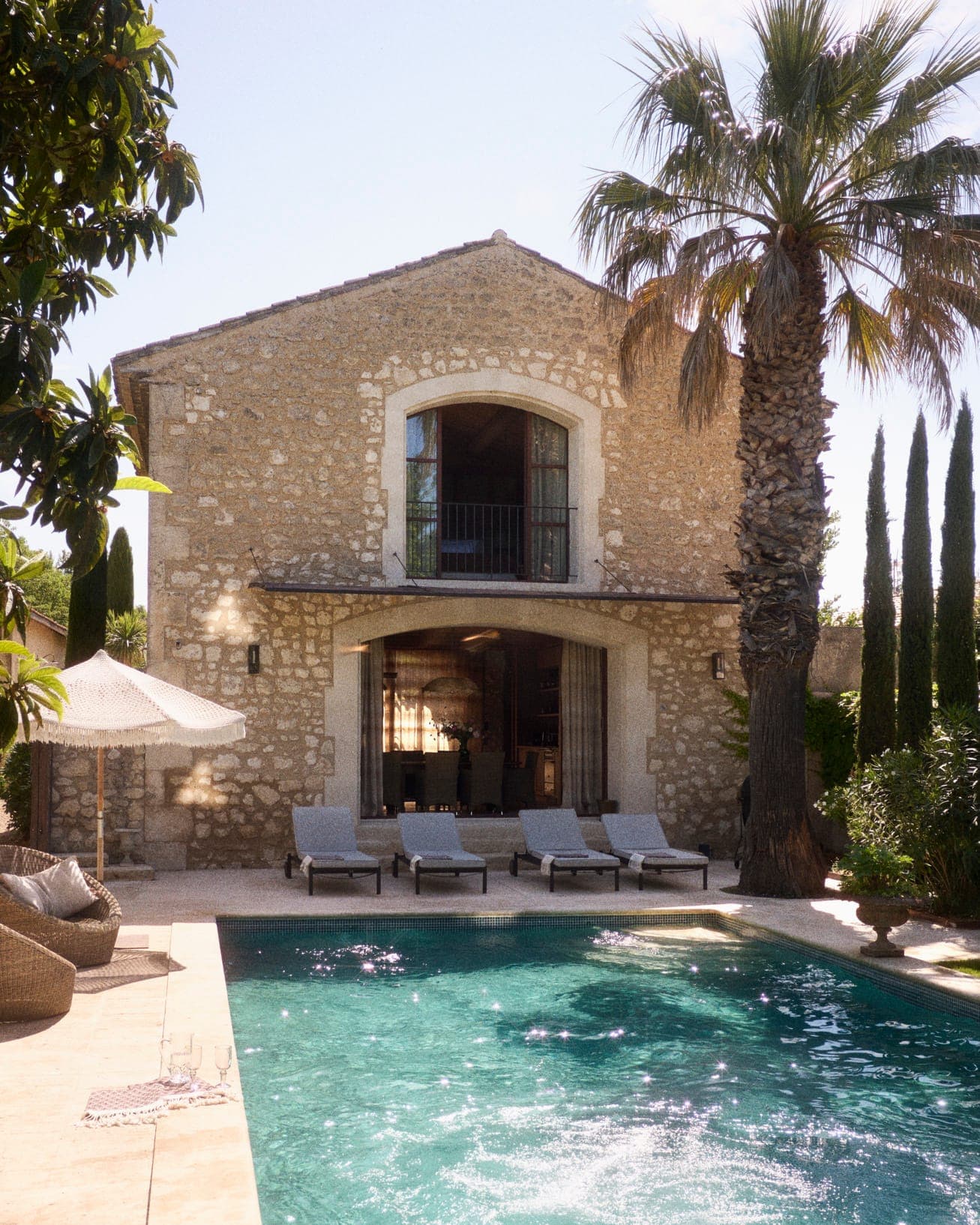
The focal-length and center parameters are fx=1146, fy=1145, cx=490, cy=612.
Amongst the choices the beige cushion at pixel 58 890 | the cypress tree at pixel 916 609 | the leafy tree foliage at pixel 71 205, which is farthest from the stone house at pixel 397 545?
the leafy tree foliage at pixel 71 205

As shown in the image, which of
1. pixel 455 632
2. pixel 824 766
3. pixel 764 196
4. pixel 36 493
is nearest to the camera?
pixel 36 493

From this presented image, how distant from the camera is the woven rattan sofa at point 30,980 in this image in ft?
18.7

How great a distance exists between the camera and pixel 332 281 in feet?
44.9

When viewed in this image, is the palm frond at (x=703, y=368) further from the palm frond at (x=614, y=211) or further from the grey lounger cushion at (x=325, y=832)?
the grey lounger cushion at (x=325, y=832)

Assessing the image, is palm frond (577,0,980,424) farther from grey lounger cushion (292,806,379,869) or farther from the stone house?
grey lounger cushion (292,806,379,869)

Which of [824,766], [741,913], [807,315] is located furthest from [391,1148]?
[824,766]

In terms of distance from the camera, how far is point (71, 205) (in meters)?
2.71

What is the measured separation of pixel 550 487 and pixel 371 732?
12.5 feet

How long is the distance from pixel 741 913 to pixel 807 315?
585 cm

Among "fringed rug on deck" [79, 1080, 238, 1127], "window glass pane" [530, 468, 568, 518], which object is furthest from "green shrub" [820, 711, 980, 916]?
"fringed rug on deck" [79, 1080, 238, 1127]

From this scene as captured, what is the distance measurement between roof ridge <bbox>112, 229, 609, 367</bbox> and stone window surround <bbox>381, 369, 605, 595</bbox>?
1.35m

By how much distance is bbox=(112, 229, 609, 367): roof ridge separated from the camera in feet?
42.5

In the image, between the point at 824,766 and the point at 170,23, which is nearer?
the point at 170,23

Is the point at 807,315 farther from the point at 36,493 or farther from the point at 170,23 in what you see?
the point at 36,493
